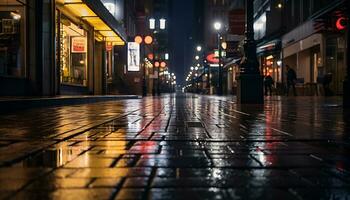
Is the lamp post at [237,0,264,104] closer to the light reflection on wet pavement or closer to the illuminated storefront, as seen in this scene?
the illuminated storefront

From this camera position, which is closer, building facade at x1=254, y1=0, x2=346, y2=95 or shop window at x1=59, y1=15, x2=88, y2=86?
shop window at x1=59, y1=15, x2=88, y2=86

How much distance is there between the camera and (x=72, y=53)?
96.1ft

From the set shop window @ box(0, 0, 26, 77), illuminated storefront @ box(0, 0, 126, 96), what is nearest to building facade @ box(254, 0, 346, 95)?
illuminated storefront @ box(0, 0, 126, 96)

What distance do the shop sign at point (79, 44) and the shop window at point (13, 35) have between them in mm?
9282

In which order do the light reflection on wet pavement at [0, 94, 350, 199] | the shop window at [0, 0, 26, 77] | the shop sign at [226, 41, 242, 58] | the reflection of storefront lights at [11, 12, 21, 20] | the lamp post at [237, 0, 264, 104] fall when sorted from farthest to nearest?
the shop sign at [226, 41, 242, 58], the reflection of storefront lights at [11, 12, 21, 20], the shop window at [0, 0, 26, 77], the lamp post at [237, 0, 264, 104], the light reflection on wet pavement at [0, 94, 350, 199]

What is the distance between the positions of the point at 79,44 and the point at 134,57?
76.2 ft

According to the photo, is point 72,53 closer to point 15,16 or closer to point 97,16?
point 97,16

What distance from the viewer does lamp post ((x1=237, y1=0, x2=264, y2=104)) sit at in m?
17.2

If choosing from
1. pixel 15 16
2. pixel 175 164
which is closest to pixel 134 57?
pixel 15 16

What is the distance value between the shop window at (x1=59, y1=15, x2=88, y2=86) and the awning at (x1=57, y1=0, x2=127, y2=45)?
2.61 ft

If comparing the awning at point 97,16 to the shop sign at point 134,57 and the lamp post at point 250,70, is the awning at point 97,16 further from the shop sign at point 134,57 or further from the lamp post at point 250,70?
the shop sign at point 134,57

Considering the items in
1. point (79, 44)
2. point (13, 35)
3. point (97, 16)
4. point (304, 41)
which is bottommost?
point (13, 35)

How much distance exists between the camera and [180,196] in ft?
11.0

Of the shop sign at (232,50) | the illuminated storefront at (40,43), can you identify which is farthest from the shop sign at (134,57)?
the illuminated storefront at (40,43)
